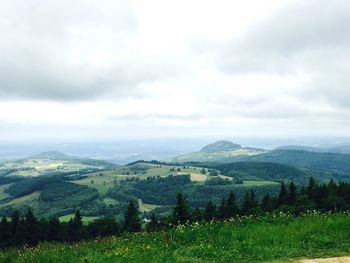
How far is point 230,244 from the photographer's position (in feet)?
54.5

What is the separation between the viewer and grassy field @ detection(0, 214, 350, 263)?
15.0m

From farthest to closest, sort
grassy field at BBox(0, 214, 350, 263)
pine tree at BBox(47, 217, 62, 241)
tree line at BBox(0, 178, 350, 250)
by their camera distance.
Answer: pine tree at BBox(47, 217, 62, 241)
tree line at BBox(0, 178, 350, 250)
grassy field at BBox(0, 214, 350, 263)

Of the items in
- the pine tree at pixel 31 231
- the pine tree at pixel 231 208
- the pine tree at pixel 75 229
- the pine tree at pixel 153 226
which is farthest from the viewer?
the pine tree at pixel 75 229

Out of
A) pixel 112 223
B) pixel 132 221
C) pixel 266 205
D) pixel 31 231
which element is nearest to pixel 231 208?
pixel 266 205

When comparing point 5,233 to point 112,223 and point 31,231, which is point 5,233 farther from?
point 112,223

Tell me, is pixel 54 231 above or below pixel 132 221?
below

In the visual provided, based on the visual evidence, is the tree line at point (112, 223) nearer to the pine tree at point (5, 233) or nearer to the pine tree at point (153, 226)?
the pine tree at point (5, 233)

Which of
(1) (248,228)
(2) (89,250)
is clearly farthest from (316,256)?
(2) (89,250)

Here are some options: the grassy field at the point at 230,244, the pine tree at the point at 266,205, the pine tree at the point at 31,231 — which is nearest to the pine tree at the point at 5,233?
the pine tree at the point at 31,231

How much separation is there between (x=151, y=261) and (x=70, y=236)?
3323 inches

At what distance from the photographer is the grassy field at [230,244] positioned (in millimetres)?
14953

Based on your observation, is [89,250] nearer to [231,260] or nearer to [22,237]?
[231,260]

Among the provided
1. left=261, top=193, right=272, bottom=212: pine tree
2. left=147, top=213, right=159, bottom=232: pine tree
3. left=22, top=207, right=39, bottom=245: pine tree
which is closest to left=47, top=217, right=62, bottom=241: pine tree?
left=22, top=207, right=39, bottom=245: pine tree

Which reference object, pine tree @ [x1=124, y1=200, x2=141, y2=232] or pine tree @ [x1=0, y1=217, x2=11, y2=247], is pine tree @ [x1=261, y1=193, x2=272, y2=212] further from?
pine tree @ [x1=0, y1=217, x2=11, y2=247]
